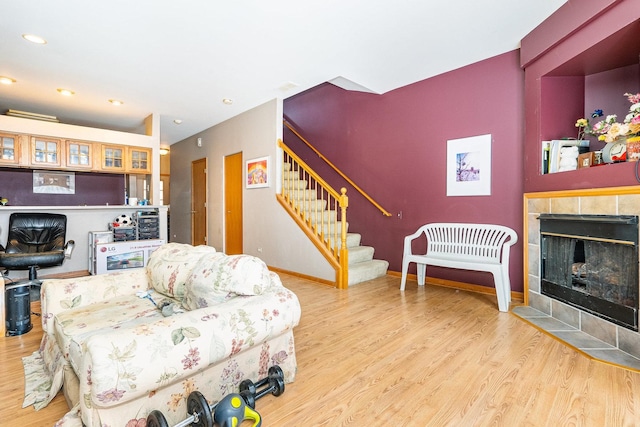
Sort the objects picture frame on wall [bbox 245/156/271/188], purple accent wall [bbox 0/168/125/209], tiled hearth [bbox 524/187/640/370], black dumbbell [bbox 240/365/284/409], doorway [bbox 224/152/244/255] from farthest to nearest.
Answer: doorway [bbox 224/152/244/255] → picture frame on wall [bbox 245/156/271/188] → purple accent wall [bbox 0/168/125/209] → tiled hearth [bbox 524/187/640/370] → black dumbbell [bbox 240/365/284/409]

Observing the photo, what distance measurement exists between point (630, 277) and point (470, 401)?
5.21 feet

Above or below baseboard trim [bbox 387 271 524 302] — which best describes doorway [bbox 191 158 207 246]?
above

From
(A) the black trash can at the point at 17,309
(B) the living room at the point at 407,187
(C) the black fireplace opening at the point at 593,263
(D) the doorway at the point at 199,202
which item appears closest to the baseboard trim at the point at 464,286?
(B) the living room at the point at 407,187

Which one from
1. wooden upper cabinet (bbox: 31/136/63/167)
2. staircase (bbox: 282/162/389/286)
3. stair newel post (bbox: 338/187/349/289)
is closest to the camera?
stair newel post (bbox: 338/187/349/289)

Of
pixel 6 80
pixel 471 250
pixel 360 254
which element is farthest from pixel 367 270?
pixel 6 80

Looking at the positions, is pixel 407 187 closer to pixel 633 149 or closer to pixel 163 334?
pixel 633 149

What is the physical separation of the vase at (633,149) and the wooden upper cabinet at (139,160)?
20.0ft

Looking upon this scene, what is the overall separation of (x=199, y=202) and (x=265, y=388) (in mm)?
5910

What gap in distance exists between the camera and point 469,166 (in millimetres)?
3748

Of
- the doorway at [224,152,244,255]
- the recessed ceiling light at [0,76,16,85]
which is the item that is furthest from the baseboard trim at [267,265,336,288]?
the recessed ceiling light at [0,76,16,85]

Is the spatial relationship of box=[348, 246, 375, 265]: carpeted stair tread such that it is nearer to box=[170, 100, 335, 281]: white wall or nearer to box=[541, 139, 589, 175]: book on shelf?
box=[170, 100, 335, 281]: white wall

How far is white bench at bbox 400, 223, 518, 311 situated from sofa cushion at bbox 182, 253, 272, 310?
2.35m

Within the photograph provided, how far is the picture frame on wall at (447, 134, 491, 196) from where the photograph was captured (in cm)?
361

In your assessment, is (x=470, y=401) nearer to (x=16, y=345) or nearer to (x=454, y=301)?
(x=454, y=301)
